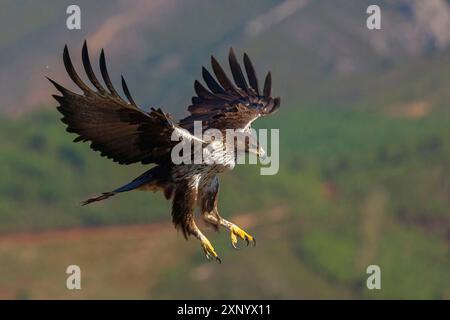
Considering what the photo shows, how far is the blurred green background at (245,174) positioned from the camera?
40594mm

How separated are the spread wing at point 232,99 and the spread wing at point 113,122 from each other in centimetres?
140

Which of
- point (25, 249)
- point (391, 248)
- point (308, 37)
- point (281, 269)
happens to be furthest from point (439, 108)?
point (25, 249)

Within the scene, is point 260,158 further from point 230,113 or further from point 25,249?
point 25,249

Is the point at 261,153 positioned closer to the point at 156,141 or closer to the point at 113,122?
the point at 156,141

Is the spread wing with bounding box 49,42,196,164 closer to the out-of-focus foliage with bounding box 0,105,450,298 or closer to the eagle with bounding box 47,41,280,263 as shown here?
the eagle with bounding box 47,41,280,263

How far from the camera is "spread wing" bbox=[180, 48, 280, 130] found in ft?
45.1

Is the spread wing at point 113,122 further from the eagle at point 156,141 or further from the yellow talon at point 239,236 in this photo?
the yellow talon at point 239,236

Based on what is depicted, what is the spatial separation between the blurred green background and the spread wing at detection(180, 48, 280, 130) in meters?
21.7

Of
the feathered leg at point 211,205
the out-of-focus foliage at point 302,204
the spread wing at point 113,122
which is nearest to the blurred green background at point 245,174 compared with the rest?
the out-of-focus foliage at point 302,204

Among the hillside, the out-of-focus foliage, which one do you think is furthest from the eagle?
the out-of-focus foliage

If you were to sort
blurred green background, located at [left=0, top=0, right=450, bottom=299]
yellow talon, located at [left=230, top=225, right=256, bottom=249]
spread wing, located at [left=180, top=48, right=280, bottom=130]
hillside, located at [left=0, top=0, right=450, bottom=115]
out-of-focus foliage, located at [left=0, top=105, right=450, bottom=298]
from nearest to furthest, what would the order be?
1. yellow talon, located at [left=230, top=225, right=256, bottom=249]
2. spread wing, located at [left=180, top=48, right=280, bottom=130]
3. hillside, located at [left=0, top=0, right=450, bottom=115]
4. blurred green background, located at [left=0, top=0, right=450, bottom=299]
5. out-of-focus foliage, located at [left=0, top=105, right=450, bottom=298]

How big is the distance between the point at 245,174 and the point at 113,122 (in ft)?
105

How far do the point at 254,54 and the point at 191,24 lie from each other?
19.9ft
